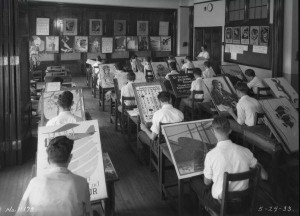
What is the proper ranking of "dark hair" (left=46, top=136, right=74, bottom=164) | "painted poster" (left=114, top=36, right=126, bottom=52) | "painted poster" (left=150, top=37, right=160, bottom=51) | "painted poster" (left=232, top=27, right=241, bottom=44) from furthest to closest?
"painted poster" (left=150, top=37, right=160, bottom=51), "painted poster" (left=114, top=36, right=126, bottom=52), "painted poster" (left=232, top=27, right=241, bottom=44), "dark hair" (left=46, top=136, right=74, bottom=164)

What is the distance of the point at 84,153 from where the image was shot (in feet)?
9.64

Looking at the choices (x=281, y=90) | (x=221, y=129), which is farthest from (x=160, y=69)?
(x=221, y=129)

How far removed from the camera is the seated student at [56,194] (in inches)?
78.9

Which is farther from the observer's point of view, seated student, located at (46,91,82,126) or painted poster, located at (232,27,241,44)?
painted poster, located at (232,27,241,44)

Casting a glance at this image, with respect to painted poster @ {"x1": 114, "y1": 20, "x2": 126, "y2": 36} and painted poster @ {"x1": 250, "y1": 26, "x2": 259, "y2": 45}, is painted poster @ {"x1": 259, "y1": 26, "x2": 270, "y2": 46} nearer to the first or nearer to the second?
painted poster @ {"x1": 250, "y1": 26, "x2": 259, "y2": 45}

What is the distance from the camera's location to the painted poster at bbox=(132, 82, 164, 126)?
481 cm

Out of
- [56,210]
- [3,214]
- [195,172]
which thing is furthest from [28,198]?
[3,214]

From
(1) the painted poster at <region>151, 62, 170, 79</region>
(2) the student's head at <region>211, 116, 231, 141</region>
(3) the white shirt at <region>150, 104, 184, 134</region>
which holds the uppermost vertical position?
(1) the painted poster at <region>151, 62, 170, 79</region>

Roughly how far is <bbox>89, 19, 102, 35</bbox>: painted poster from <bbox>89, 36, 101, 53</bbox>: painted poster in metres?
0.20

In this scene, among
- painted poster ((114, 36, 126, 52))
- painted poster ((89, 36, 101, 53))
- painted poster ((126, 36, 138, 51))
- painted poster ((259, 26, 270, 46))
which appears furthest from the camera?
painted poster ((126, 36, 138, 51))

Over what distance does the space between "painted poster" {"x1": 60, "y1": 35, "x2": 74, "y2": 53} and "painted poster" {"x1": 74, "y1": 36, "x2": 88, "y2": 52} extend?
0.64 feet

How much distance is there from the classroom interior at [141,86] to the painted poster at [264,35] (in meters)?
0.03

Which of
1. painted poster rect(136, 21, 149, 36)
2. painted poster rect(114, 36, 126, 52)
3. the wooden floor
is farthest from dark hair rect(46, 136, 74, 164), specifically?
painted poster rect(136, 21, 149, 36)

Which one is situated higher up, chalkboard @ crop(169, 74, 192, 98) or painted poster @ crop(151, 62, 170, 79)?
painted poster @ crop(151, 62, 170, 79)
